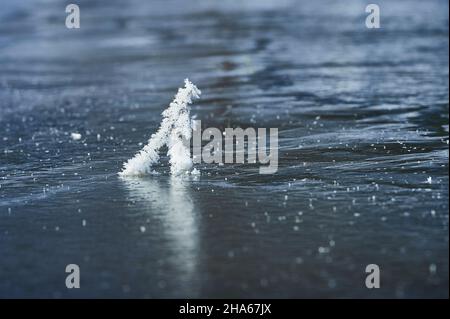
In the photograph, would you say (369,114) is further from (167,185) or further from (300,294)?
(300,294)

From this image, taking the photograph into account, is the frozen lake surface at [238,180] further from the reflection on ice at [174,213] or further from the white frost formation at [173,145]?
the white frost formation at [173,145]

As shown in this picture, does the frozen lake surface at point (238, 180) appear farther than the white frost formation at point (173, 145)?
No

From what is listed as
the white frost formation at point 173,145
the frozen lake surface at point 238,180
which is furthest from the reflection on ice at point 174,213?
the white frost formation at point 173,145

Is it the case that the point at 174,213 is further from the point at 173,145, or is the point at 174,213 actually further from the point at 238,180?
the point at 173,145

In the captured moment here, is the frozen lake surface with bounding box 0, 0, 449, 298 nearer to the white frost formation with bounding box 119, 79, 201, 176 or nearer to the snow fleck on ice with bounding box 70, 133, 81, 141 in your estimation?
the snow fleck on ice with bounding box 70, 133, 81, 141

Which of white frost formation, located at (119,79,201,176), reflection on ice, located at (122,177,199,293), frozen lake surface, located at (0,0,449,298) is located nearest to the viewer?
frozen lake surface, located at (0,0,449,298)

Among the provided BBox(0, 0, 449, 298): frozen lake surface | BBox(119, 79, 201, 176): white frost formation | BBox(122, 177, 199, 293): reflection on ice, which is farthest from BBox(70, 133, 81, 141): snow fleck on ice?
BBox(122, 177, 199, 293): reflection on ice
